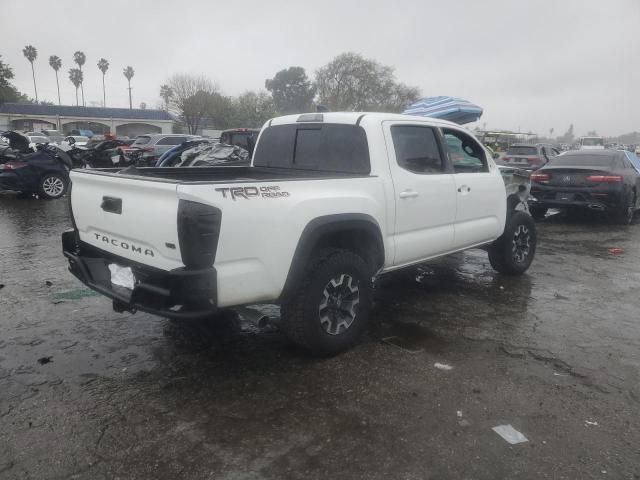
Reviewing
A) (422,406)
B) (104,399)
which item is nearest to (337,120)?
(422,406)

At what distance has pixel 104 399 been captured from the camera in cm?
309

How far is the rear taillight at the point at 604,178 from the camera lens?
30.9 ft

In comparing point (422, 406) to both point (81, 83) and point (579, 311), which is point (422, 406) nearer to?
point (579, 311)

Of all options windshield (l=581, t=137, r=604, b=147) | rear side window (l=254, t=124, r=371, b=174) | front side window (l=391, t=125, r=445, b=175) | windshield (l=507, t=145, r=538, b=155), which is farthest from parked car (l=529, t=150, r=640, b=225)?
windshield (l=581, t=137, r=604, b=147)

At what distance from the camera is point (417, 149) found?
173 inches

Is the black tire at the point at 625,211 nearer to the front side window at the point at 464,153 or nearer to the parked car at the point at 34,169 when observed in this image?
the front side window at the point at 464,153

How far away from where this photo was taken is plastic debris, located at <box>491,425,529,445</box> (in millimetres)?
2729

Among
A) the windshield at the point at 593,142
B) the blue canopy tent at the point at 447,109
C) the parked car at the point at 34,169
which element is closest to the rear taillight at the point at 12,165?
the parked car at the point at 34,169

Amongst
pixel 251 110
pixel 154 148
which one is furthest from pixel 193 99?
pixel 154 148

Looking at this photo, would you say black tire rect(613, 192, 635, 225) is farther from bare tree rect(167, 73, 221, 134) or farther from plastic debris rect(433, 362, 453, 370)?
bare tree rect(167, 73, 221, 134)

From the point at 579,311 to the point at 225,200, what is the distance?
12.7ft

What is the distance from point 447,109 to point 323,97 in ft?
165

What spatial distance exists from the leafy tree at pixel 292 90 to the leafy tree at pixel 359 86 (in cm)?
912

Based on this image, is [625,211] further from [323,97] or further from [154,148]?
[323,97]
